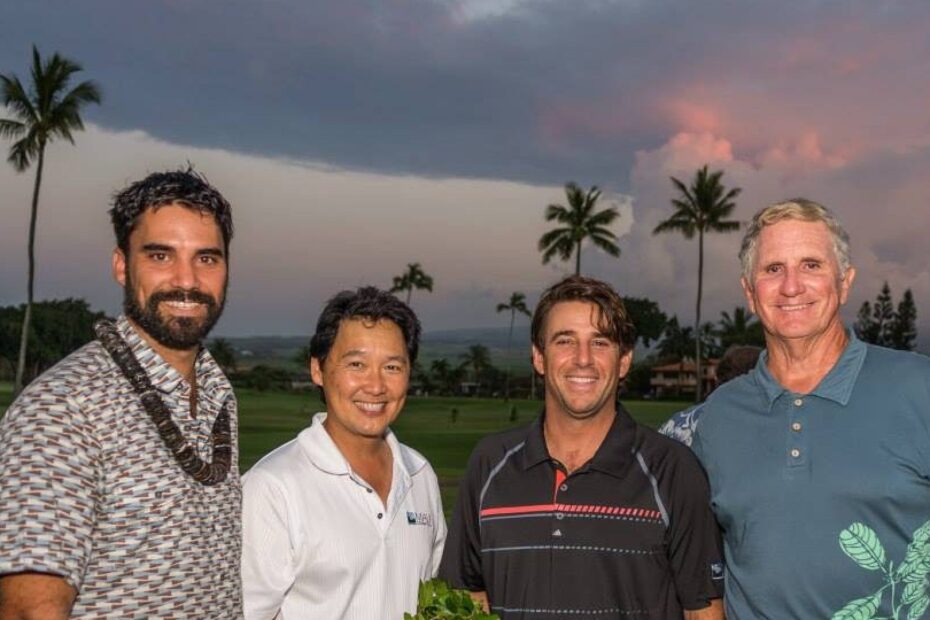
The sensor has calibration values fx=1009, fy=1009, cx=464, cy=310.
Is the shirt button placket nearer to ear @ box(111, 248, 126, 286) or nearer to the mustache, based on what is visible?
the mustache

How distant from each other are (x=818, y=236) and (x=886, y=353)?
23.6 inches

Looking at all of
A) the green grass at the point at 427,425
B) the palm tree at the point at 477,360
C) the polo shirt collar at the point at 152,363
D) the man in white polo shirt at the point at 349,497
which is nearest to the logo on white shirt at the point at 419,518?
the man in white polo shirt at the point at 349,497

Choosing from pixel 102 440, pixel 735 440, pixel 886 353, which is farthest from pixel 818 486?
pixel 102 440

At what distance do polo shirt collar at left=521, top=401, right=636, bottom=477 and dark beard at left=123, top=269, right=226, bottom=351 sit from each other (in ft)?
5.15

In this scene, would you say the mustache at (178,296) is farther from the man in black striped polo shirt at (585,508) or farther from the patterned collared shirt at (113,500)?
the man in black striped polo shirt at (585,508)

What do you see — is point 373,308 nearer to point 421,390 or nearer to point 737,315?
point 421,390

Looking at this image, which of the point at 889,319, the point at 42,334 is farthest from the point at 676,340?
the point at 42,334

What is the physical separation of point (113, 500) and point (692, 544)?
238cm

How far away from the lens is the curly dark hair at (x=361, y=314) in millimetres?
4879

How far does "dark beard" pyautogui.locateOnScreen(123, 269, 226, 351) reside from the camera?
398 cm

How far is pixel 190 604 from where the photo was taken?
12.3ft

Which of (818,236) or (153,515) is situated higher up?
(818,236)

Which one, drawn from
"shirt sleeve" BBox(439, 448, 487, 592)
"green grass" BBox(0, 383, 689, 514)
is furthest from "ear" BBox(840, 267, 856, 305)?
"green grass" BBox(0, 383, 689, 514)

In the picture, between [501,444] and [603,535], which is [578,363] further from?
[603,535]
